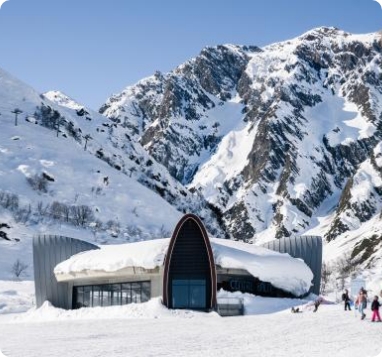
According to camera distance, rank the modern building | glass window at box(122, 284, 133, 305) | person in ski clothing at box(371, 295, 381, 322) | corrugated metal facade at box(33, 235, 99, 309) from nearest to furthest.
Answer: person in ski clothing at box(371, 295, 381, 322)
the modern building
glass window at box(122, 284, 133, 305)
corrugated metal facade at box(33, 235, 99, 309)

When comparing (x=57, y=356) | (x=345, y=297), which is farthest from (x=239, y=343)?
(x=345, y=297)

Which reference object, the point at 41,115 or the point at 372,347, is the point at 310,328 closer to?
the point at 372,347

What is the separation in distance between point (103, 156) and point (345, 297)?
440 ft

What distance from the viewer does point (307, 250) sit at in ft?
191

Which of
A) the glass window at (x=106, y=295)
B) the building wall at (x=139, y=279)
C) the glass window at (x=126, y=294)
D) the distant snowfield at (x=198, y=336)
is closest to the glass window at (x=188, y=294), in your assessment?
the building wall at (x=139, y=279)

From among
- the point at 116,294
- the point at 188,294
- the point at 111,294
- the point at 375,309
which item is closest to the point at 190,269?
the point at 188,294

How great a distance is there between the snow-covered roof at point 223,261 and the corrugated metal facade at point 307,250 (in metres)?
3.07

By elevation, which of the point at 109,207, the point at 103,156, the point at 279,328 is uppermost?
the point at 103,156

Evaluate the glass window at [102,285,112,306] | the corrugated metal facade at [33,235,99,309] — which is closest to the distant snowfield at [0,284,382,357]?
the glass window at [102,285,112,306]

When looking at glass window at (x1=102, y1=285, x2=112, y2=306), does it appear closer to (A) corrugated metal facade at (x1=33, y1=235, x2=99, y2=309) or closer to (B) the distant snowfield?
(A) corrugated metal facade at (x1=33, y1=235, x2=99, y2=309)

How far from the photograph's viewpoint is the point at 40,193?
12494 centimetres

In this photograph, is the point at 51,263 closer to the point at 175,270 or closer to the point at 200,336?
the point at 175,270

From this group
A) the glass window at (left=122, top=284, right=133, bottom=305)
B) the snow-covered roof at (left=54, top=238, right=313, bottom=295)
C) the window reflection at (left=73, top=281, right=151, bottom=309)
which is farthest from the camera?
the glass window at (left=122, top=284, right=133, bottom=305)

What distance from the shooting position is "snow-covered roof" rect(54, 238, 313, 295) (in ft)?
159
